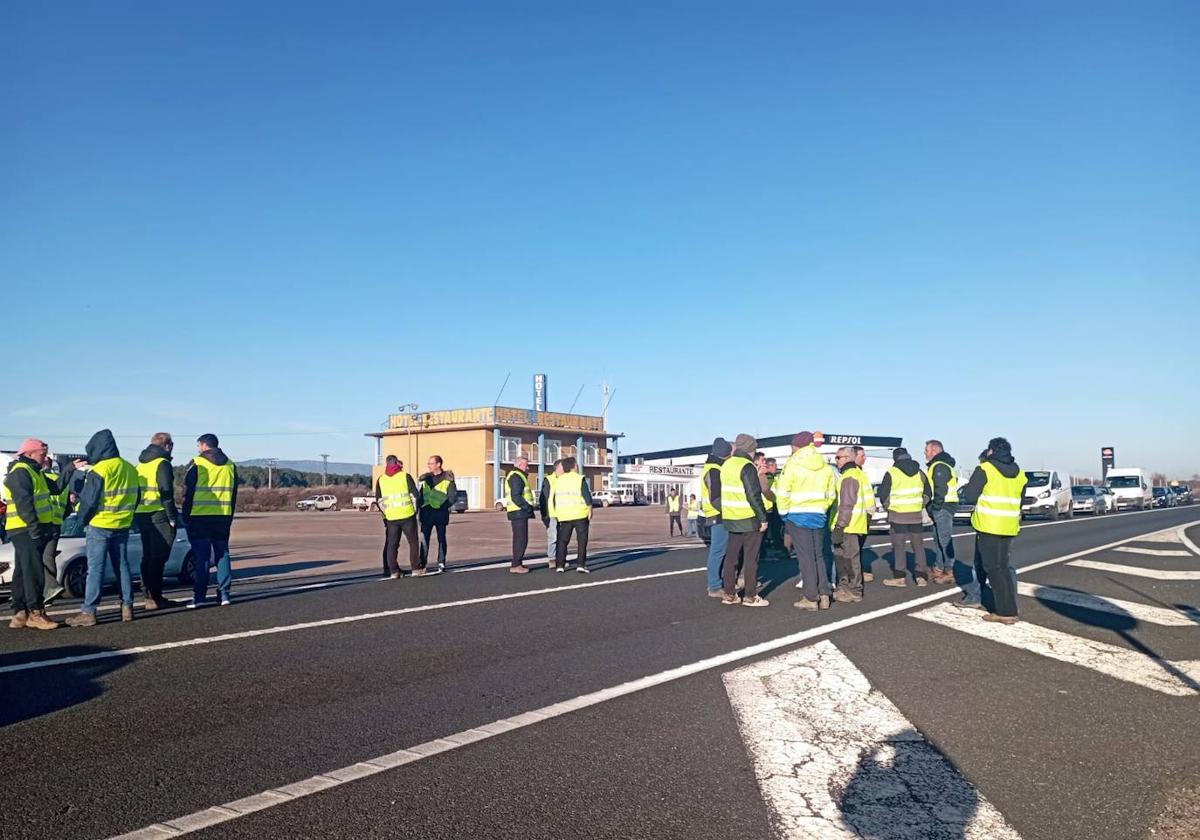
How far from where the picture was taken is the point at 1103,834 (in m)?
3.86

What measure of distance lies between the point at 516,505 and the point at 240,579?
4.56 metres

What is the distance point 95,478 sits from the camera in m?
8.80

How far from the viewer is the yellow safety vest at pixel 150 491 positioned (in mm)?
9922

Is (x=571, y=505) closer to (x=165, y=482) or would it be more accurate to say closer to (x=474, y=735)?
(x=165, y=482)

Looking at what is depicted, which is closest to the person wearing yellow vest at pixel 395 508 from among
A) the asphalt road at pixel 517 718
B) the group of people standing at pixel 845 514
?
the asphalt road at pixel 517 718

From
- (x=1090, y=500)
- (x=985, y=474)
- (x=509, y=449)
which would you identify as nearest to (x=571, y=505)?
(x=985, y=474)

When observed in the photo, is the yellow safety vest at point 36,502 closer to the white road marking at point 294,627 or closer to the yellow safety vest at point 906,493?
the white road marking at point 294,627

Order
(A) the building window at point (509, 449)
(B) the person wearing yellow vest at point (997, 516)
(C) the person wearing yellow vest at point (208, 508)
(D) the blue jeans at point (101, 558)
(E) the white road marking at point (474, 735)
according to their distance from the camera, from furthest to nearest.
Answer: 1. (A) the building window at point (509, 449)
2. (C) the person wearing yellow vest at point (208, 508)
3. (B) the person wearing yellow vest at point (997, 516)
4. (D) the blue jeans at point (101, 558)
5. (E) the white road marking at point (474, 735)

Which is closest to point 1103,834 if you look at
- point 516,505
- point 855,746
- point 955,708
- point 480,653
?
point 855,746

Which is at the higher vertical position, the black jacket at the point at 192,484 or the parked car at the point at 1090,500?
the black jacket at the point at 192,484

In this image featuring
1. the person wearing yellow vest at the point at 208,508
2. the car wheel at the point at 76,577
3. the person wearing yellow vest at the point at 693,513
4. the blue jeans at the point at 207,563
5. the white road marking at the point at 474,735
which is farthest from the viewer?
the person wearing yellow vest at the point at 693,513

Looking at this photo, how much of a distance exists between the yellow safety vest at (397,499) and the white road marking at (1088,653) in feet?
22.9

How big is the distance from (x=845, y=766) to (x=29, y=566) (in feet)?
25.1

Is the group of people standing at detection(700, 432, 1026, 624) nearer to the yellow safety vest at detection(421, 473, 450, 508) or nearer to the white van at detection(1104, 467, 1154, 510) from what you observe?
the yellow safety vest at detection(421, 473, 450, 508)
